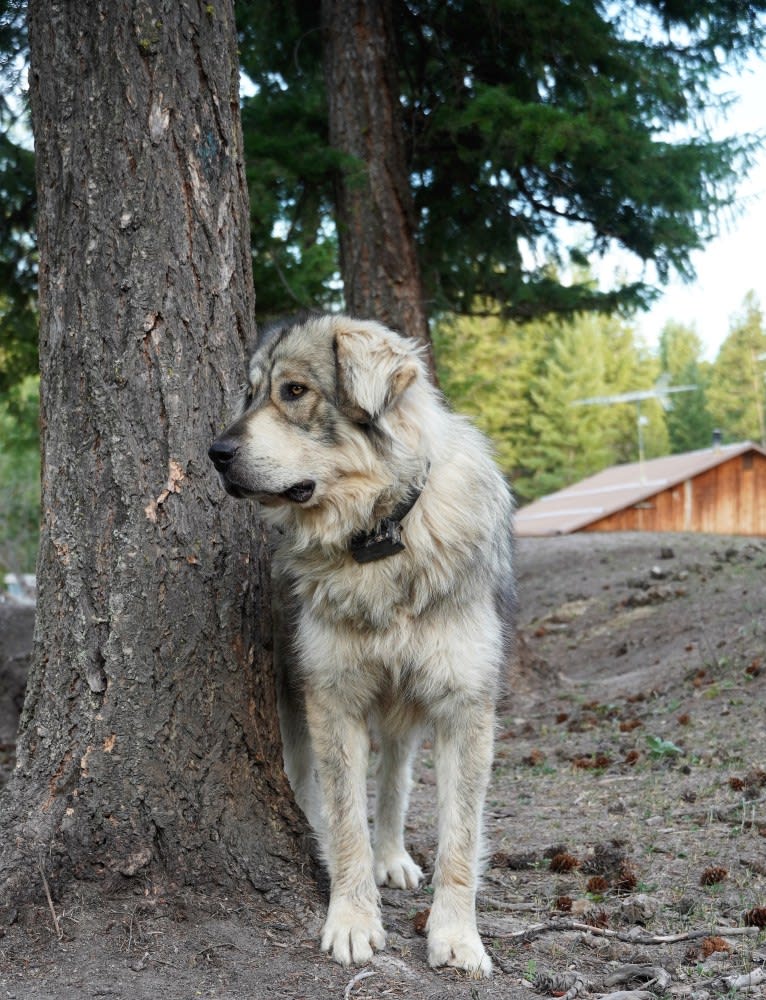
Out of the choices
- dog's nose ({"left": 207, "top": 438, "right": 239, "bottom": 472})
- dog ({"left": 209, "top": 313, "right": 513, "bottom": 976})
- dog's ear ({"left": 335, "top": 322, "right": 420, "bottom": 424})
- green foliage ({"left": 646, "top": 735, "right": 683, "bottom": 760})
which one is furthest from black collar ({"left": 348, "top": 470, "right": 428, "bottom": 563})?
green foliage ({"left": 646, "top": 735, "right": 683, "bottom": 760})

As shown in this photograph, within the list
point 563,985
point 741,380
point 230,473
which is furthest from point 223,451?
point 741,380

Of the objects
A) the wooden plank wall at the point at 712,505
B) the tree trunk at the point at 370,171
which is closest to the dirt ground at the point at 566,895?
the tree trunk at the point at 370,171

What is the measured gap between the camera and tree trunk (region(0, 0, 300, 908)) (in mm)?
3652

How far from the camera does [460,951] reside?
Answer: 3.59m

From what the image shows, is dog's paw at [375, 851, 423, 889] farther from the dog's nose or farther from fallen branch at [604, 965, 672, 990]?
the dog's nose

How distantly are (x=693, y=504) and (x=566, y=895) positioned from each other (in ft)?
85.1

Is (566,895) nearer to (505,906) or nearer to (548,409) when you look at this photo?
(505,906)

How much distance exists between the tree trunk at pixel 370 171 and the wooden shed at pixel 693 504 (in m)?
18.3

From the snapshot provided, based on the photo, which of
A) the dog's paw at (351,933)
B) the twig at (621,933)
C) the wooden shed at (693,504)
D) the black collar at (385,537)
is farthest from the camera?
the wooden shed at (693,504)

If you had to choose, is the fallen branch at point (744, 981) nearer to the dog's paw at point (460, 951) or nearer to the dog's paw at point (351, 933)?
the dog's paw at point (460, 951)

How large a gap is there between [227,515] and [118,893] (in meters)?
1.40

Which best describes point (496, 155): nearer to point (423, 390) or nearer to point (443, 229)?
point (443, 229)

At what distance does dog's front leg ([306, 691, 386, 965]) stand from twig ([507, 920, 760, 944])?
568 millimetres

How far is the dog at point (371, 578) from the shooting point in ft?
12.5
